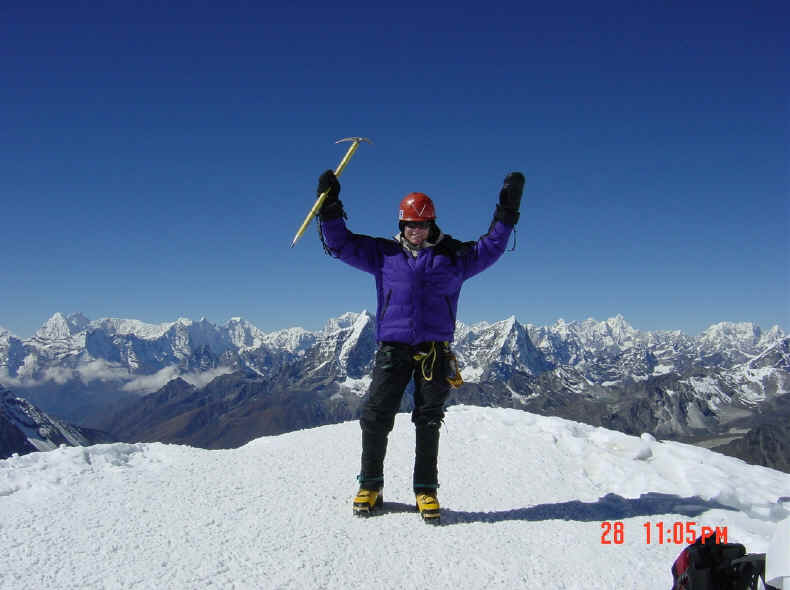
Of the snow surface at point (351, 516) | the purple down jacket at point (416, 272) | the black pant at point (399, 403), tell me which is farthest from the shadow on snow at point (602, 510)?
the purple down jacket at point (416, 272)

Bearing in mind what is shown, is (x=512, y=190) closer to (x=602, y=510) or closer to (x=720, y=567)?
(x=602, y=510)

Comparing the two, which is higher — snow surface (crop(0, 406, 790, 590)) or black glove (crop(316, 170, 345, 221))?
black glove (crop(316, 170, 345, 221))

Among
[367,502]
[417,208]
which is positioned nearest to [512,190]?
[417,208]

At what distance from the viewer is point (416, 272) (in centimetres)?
639

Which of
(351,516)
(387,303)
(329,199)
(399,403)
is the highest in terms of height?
(329,199)

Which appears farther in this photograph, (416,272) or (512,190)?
(512,190)

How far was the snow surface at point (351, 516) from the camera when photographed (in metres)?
4.62

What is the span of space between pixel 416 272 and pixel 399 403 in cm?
163

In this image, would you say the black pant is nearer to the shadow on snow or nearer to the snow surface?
the snow surface

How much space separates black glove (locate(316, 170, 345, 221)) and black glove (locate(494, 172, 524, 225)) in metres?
2.05

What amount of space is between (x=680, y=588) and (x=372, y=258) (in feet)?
15.2

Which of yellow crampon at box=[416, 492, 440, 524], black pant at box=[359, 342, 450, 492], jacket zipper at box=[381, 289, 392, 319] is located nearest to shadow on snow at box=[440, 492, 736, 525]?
yellow crampon at box=[416, 492, 440, 524]

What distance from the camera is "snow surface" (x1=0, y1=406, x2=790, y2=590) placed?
462 centimetres
